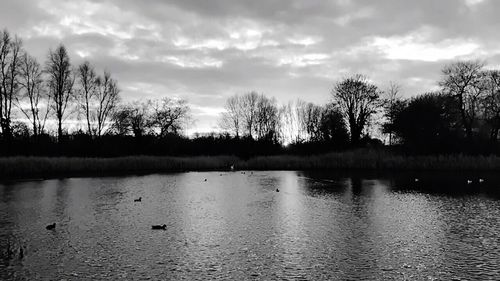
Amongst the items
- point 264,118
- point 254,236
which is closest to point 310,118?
point 264,118

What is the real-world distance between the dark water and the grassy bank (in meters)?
13.6

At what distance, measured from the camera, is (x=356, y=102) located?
2103 inches

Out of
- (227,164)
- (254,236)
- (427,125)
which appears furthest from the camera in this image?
(227,164)

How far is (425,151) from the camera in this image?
3616 centimetres

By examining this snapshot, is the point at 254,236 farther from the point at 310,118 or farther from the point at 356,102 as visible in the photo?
the point at 310,118

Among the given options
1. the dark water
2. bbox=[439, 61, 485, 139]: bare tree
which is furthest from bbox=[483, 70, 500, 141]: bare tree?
the dark water

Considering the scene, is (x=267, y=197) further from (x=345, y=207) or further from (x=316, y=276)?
(x=316, y=276)

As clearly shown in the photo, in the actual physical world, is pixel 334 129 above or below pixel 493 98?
below

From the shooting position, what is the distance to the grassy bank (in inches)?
1251

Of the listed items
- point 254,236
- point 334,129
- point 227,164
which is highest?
point 334,129

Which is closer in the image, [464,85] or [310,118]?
[464,85]

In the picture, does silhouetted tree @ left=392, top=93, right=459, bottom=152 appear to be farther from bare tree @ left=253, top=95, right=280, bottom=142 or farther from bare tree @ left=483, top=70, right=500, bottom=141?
bare tree @ left=253, top=95, right=280, bottom=142

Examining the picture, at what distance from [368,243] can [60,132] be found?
39262mm

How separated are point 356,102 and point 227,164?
67.7ft
